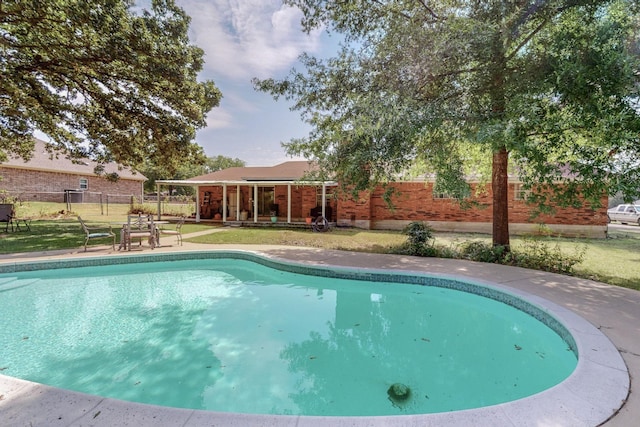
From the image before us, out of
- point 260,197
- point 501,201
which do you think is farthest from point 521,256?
point 260,197

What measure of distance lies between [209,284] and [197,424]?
18.0 ft

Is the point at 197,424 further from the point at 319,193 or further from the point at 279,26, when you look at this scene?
the point at 319,193

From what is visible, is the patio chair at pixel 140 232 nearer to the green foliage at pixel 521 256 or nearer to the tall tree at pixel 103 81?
the tall tree at pixel 103 81

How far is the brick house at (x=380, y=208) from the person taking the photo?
14641 millimetres

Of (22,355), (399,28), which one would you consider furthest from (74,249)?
(399,28)

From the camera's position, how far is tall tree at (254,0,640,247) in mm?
5766

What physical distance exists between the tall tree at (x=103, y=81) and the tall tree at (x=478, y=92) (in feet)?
12.2

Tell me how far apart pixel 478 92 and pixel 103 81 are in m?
13.0

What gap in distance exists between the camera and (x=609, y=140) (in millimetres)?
5551

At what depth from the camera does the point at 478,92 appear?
7.64 m

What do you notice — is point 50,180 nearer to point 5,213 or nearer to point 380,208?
point 5,213

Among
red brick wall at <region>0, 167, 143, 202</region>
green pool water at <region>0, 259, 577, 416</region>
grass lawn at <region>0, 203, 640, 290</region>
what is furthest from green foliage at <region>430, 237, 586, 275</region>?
red brick wall at <region>0, 167, 143, 202</region>

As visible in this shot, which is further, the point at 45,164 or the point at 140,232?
the point at 45,164

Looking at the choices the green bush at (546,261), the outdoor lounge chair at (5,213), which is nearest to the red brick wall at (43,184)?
the outdoor lounge chair at (5,213)
